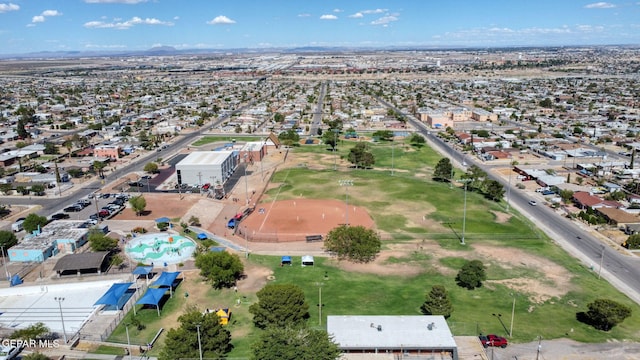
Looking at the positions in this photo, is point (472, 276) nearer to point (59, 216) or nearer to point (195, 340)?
point (195, 340)

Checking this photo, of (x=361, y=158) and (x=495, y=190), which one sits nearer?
(x=495, y=190)

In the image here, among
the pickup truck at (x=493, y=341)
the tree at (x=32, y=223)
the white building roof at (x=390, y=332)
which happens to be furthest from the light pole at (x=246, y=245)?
the pickup truck at (x=493, y=341)

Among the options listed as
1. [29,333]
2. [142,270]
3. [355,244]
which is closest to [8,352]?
[29,333]

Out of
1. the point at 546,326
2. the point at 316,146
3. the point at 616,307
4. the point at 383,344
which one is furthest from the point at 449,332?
the point at 316,146

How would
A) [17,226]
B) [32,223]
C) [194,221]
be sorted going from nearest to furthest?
[32,223] → [17,226] → [194,221]

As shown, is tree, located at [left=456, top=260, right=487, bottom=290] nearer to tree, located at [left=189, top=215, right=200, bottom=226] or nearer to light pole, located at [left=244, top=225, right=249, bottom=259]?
light pole, located at [left=244, top=225, right=249, bottom=259]

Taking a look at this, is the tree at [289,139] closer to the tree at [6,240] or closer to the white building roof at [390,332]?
the tree at [6,240]
